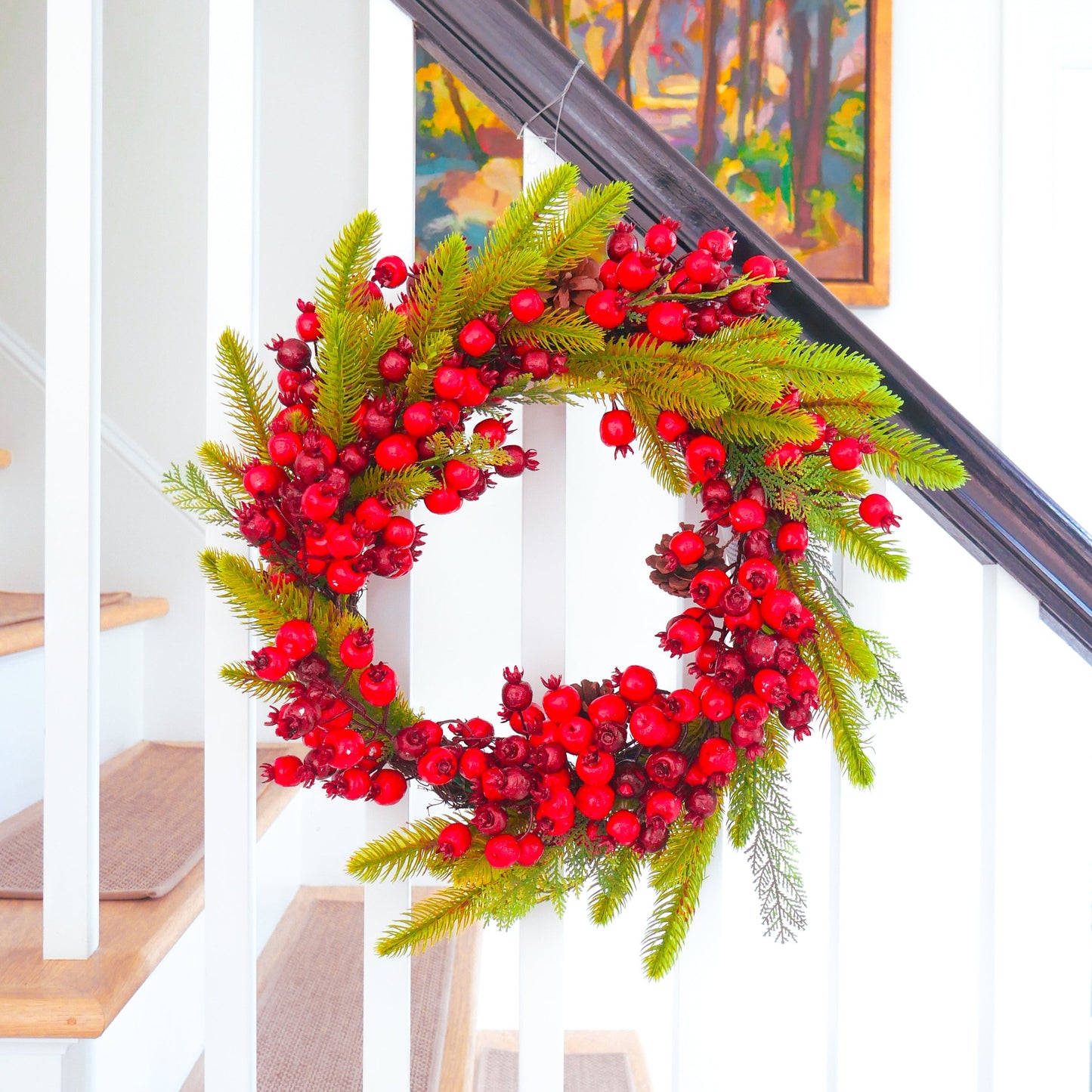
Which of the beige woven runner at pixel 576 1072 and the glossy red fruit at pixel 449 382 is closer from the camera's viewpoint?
the glossy red fruit at pixel 449 382

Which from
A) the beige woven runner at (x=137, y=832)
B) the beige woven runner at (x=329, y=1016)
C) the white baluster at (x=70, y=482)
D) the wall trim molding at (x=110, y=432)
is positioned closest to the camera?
the white baluster at (x=70, y=482)

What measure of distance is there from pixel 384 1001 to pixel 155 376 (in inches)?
52.6

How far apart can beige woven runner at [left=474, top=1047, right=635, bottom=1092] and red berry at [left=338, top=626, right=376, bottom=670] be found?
100 centimetres

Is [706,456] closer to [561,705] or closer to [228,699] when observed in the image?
[561,705]

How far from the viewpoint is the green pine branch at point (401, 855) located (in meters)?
0.59

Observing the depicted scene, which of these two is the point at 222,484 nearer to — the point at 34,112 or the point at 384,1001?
the point at 384,1001

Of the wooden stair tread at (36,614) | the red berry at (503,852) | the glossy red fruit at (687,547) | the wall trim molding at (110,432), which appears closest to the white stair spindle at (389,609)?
the red berry at (503,852)

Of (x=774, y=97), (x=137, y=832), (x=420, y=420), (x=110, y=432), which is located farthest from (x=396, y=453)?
(x=774, y=97)

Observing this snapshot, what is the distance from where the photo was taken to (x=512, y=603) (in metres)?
1.63

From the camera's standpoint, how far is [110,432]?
1563 millimetres

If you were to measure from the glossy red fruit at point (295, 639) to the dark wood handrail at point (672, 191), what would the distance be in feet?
1.26

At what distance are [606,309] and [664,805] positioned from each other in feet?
1.10

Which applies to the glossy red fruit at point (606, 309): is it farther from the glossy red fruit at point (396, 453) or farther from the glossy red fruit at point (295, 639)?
the glossy red fruit at point (295, 639)

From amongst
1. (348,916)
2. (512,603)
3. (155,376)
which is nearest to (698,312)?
(512,603)
